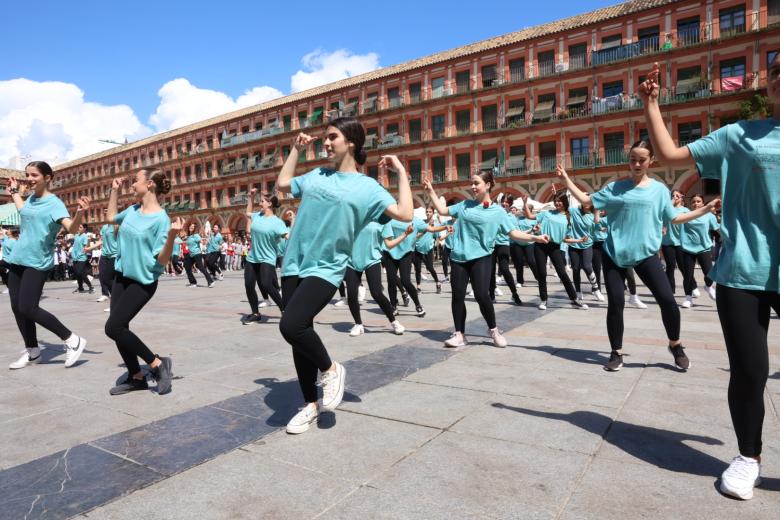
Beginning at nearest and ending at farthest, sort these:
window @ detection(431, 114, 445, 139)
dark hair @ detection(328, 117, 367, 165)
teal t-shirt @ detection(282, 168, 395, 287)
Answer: teal t-shirt @ detection(282, 168, 395, 287), dark hair @ detection(328, 117, 367, 165), window @ detection(431, 114, 445, 139)

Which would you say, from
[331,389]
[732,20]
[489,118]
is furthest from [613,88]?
[331,389]

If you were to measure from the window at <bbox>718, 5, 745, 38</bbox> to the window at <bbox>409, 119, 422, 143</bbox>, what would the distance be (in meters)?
19.0

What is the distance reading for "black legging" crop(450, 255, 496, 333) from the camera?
557cm

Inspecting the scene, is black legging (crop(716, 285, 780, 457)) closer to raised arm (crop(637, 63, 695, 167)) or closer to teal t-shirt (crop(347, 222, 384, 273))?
raised arm (crop(637, 63, 695, 167))

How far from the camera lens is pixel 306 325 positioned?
3070mm

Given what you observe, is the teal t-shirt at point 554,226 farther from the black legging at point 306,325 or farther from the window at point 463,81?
the window at point 463,81

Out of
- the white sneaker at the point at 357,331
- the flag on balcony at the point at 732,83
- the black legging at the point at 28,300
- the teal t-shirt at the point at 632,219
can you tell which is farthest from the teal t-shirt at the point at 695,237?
the flag on balcony at the point at 732,83

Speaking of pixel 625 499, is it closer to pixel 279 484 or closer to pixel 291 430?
pixel 279 484

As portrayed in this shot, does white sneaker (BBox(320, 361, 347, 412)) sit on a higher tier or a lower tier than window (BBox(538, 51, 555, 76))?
lower

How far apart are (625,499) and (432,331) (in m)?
4.56

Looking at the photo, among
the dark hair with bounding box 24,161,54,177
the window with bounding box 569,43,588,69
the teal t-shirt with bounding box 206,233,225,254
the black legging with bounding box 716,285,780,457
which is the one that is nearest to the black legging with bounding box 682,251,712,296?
the black legging with bounding box 716,285,780,457

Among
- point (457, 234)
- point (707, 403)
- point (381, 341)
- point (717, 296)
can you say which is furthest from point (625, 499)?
point (381, 341)

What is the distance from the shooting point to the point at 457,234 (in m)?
5.65

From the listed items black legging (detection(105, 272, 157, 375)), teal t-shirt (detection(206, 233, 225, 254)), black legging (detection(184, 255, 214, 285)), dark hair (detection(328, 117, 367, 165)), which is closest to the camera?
dark hair (detection(328, 117, 367, 165))
